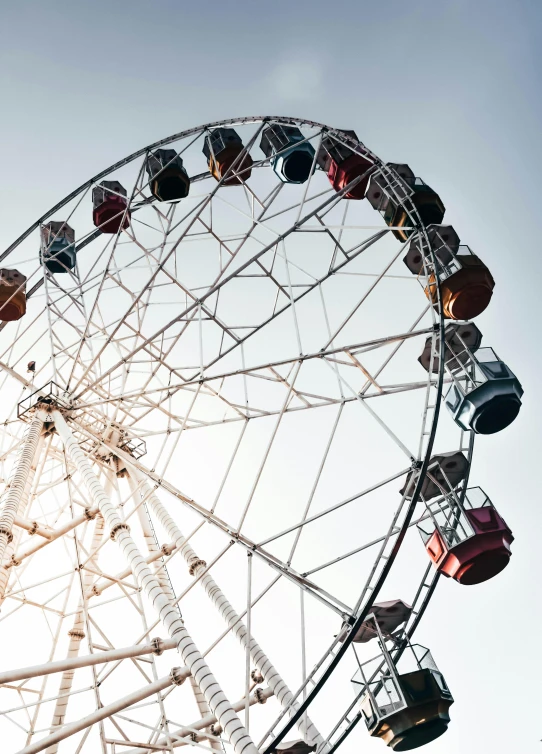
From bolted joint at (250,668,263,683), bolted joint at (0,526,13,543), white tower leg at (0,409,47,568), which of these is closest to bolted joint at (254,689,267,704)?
bolted joint at (250,668,263,683)

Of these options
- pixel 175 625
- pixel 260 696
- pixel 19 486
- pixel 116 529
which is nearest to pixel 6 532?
pixel 19 486

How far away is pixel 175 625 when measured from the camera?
26.9ft

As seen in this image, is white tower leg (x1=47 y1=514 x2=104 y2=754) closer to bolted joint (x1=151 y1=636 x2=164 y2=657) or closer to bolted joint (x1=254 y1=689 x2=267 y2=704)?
bolted joint (x1=151 y1=636 x2=164 y2=657)

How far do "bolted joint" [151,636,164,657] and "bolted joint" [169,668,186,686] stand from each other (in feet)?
0.91

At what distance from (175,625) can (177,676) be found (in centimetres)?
62

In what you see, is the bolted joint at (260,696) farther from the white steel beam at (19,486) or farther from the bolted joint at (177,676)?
the white steel beam at (19,486)

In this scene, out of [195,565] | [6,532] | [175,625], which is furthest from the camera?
[195,565]

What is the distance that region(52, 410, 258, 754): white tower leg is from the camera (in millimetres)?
7148

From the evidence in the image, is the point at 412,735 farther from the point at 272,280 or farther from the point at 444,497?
the point at 272,280

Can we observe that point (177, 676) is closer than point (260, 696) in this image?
Yes

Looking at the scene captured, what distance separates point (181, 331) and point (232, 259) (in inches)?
76.5

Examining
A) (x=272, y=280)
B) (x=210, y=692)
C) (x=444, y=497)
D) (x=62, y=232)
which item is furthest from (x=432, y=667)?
(x=62, y=232)

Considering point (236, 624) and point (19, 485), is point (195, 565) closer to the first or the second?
point (236, 624)

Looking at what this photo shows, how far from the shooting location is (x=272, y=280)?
13.0 m
